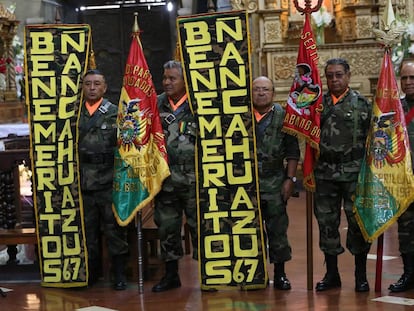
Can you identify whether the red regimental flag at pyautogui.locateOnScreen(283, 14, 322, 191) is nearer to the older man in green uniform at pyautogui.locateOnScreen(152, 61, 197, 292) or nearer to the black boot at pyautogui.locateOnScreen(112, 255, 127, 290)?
the older man in green uniform at pyautogui.locateOnScreen(152, 61, 197, 292)

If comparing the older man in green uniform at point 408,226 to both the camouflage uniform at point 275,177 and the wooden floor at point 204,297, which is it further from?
the camouflage uniform at point 275,177

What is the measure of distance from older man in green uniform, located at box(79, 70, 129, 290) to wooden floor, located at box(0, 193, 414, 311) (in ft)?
0.98

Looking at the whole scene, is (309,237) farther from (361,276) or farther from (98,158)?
(98,158)

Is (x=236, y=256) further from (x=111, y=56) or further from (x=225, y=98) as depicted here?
A: (x=111, y=56)

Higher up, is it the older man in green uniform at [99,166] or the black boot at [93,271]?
the older man in green uniform at [99,166]

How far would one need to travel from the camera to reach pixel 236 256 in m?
6.29

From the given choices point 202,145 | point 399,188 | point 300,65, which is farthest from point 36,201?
point 399,188

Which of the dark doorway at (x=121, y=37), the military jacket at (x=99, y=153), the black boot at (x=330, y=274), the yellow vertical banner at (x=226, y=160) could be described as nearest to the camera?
the black boot at (x=330, y=274)

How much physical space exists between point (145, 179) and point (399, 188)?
Answer: 1.73 m

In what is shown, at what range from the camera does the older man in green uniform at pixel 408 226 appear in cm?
607

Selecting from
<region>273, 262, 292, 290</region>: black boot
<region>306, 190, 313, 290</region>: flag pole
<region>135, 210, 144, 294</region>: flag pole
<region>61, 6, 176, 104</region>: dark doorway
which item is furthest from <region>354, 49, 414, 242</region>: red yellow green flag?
<region>61, 6, 176, 104</region>: dark doorway

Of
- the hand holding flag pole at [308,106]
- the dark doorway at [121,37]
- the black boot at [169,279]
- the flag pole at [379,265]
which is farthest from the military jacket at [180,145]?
the dark doorway at [121,37]

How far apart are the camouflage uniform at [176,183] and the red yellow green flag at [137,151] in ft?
0.33

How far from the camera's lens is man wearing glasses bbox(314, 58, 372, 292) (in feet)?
19.9
